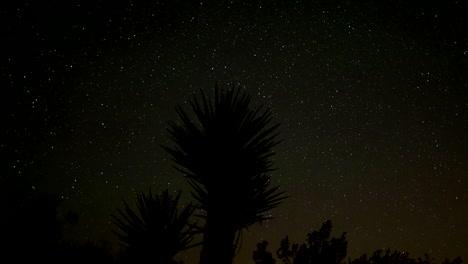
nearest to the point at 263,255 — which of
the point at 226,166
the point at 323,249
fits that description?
the point at 323,249

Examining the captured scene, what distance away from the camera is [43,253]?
1122 centimetres

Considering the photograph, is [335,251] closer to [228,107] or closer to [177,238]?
[177,238]

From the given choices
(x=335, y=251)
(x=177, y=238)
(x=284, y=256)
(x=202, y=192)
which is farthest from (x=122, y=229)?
(x=284, y=256)

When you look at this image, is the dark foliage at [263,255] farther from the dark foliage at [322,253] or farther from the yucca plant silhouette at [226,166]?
the yucca plant silhouette at [226,166]

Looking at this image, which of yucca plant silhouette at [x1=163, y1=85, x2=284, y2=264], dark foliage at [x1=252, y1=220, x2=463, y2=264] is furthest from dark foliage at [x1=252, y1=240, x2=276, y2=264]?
yucca plant silhouette at [x1=163, y1=85, x2=284, y2=264]

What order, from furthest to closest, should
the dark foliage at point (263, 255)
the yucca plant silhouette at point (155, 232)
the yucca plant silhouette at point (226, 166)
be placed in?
1. the dark foliage at point (263, 255)
2. the yucca plant silhouette at point (155, 232)
3. the yucca plant silhouette at point (226, 166)

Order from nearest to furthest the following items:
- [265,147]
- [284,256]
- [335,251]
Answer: [265,147], [335,251], [284,256]

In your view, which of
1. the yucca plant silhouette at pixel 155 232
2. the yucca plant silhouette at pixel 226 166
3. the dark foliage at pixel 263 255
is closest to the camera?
the yucca plant silhouette at pixel 226 166

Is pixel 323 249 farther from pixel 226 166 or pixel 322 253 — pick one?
pixel 226 166

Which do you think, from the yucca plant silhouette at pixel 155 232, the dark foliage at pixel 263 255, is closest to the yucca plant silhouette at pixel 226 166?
the yucca plant silhouette at pixel 155 232

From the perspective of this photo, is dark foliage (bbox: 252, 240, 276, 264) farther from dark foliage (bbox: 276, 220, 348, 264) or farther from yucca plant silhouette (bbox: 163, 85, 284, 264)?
yucca plant silhouette (bbox: 163, 85, 284, 264)

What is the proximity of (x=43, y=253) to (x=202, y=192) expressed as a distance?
10.3 metres

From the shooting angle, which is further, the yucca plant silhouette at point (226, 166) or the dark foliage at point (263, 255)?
the dark foliage at point (263, 255)

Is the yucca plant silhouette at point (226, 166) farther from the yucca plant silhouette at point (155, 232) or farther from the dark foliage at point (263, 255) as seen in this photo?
the dark foliage at point (263, 255)
